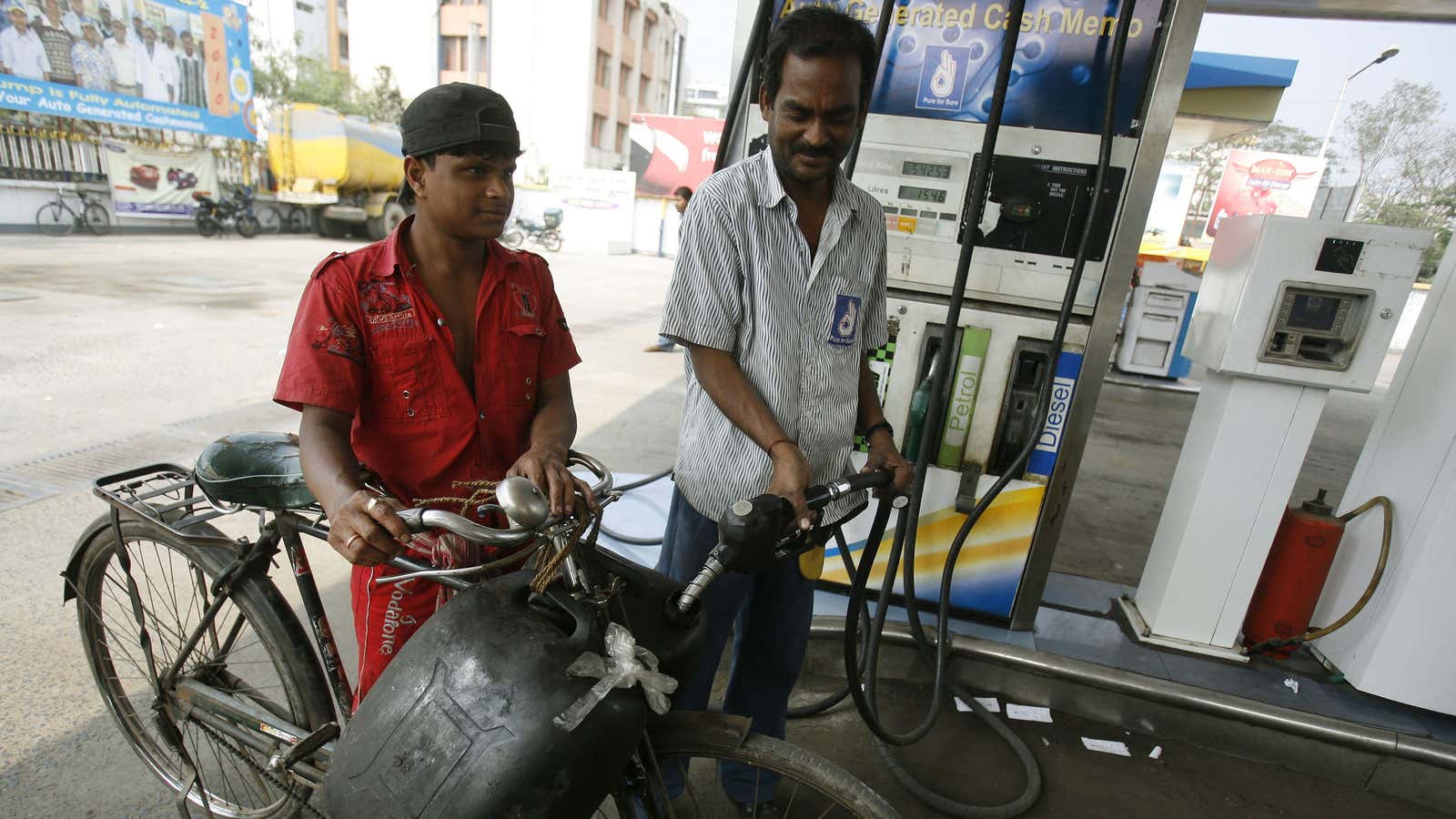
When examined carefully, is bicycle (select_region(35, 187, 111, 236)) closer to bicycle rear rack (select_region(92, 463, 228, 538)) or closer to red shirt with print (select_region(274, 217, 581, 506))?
bicycle rear rack (select_region(92, 463, 228, 538))

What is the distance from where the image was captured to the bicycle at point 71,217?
13516 mm

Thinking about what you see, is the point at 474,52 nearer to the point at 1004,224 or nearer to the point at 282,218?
the point at 282,218

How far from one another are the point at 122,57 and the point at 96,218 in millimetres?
3166

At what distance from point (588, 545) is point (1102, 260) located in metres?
1.99

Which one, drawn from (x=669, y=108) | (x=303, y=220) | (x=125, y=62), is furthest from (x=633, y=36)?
(x=125, y=62)

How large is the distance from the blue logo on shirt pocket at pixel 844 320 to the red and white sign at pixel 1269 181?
17942 millimetres

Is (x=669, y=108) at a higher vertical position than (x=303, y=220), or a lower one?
higher

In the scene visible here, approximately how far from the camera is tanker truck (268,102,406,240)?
16.5 metres

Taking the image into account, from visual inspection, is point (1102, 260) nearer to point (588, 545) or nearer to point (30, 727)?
point (588, 545)

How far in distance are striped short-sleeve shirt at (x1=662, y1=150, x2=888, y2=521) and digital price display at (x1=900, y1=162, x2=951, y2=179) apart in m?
0.92

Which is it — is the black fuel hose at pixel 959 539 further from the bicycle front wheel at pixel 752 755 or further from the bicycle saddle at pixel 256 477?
the bicycle saddle at pixel 256 477

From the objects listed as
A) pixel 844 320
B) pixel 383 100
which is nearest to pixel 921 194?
pixel 844 320

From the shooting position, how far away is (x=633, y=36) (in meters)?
37.6

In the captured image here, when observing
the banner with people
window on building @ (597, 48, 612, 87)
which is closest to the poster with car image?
the banner with people
